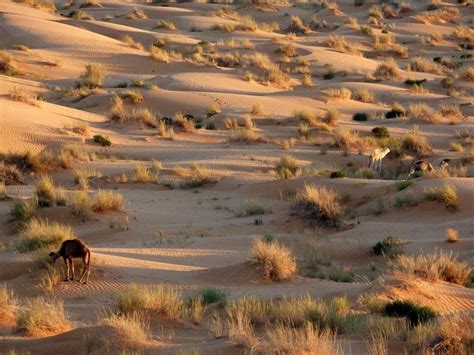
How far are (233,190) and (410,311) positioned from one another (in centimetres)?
1236

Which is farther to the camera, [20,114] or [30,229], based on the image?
[20,114]

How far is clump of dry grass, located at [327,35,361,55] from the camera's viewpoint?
2008 inches

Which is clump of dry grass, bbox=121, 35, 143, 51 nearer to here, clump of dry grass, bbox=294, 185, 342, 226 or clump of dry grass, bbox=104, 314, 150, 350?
clump of dry grass, bbox=294, 185, 342, 226

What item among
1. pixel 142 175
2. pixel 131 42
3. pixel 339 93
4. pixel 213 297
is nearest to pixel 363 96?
pixel 339 93

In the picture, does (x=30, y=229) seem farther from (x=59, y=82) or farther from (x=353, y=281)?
(x=59, y=82)

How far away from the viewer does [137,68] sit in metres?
43.3

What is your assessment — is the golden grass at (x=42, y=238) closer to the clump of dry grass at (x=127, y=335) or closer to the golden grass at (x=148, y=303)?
the golden grass at (x=148, y=303)

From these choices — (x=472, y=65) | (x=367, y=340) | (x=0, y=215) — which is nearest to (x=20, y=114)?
(x=0, y=215)

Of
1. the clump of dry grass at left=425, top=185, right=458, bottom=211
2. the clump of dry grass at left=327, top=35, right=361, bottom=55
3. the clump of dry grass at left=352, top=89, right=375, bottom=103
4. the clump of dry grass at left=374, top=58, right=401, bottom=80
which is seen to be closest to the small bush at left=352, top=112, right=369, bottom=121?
the clump of dry grass at left=352, top=89, right=375, bottom=103

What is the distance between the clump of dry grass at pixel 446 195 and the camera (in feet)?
61.4

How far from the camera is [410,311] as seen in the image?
10.1 meters

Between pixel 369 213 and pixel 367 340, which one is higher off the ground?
pixel 367 340

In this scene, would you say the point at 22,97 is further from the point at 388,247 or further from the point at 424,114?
the point at 388,247

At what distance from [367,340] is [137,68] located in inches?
1410
